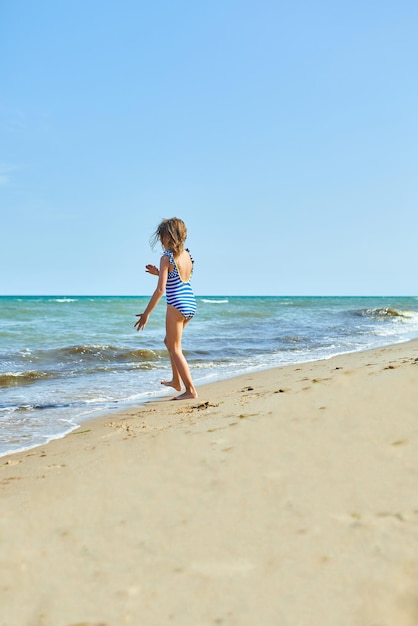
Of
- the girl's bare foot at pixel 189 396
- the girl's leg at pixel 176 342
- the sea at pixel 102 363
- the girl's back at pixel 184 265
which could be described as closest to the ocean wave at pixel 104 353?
the sea at pixel 102 363

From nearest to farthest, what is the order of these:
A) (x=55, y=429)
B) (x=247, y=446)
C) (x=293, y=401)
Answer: (x=247, y=446) < (x=293, y=401) < (x=55, y=429)

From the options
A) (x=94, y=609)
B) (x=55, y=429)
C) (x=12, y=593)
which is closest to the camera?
(x=94, y=609)

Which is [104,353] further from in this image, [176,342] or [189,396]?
[189,396]

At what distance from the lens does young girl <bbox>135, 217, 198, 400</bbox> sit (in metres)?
5.60

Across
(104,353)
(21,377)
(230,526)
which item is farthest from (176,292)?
(104,353)

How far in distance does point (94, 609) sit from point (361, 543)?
2.87ft

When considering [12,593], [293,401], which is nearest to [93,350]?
[293,401]

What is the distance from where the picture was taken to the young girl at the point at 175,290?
5.60m

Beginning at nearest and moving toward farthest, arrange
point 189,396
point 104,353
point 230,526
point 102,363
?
point 230,526 → point 189,396 → point 102,363 → point 104,353

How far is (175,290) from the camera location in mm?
5781

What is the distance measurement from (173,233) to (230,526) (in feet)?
13.0

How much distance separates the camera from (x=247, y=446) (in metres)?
2.77

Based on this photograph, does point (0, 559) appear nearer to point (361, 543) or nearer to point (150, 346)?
point (361, 543)

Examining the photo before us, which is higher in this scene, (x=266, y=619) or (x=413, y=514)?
(x=413, y=514)
